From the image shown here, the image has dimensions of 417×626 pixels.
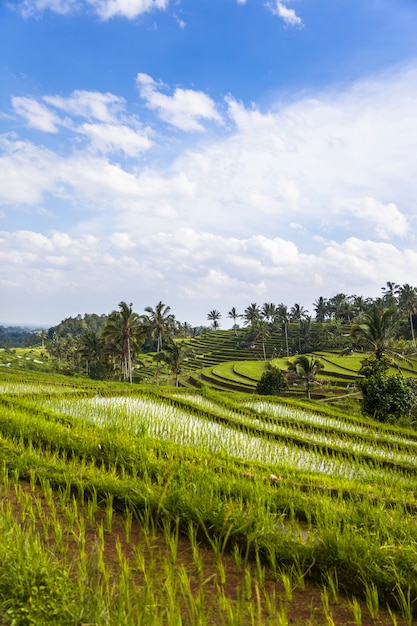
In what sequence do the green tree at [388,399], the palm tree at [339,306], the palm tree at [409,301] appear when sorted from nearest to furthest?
the green tree at [388,399]
the palm tree at [409,301]
the palm tree at [339,306]

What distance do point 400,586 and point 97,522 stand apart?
2301 millimetres

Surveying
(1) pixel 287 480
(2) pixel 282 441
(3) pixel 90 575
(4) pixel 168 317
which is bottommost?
(2) pixel 282 441

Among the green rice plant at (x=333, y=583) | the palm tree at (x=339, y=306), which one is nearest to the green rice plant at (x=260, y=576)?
the green rice plant at (x=333, y=583)

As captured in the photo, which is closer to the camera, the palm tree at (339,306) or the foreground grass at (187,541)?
the foreground grass at (187,541)

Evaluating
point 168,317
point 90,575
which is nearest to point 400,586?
point 90,575

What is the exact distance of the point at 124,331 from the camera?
87.8ft

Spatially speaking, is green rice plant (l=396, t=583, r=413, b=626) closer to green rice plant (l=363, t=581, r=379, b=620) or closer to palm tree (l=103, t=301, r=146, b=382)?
green rice plant (l=363, t=581, r=379, b=620)

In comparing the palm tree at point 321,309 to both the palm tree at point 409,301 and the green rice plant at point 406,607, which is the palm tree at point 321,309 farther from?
the green rice plant at point 406,607

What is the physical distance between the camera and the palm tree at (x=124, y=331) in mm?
26656

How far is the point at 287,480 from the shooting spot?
4.46 m

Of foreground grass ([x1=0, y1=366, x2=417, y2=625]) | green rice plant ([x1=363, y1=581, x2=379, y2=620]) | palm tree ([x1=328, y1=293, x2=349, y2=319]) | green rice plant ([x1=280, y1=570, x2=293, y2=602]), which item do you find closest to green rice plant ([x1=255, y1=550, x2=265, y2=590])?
foreground grass ([x1=0, y1=366, x2=417, y2=625])

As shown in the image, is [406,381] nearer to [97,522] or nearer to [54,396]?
[54,396]

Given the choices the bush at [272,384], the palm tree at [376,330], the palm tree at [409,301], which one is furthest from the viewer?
the palm tree at [409,301]

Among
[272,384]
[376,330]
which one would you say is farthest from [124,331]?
[376,330]
